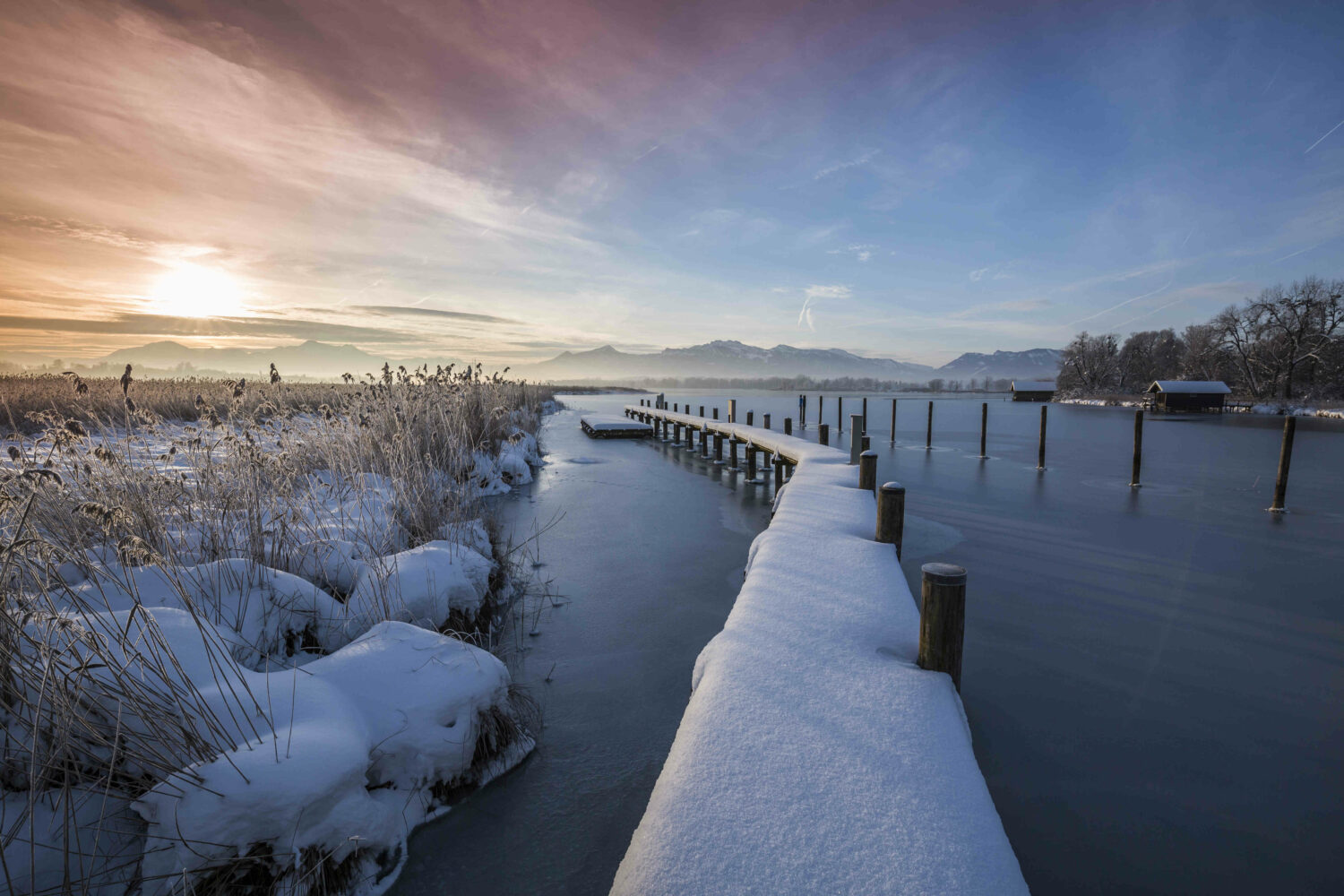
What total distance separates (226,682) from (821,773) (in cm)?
236

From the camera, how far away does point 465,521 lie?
238 inches

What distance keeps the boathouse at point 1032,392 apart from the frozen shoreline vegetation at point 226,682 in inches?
2824

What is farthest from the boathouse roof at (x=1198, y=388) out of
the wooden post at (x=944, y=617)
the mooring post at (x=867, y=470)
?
the wooden post at (x=944, y=617)

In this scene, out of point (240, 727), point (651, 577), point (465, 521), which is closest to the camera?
point (240, 727)

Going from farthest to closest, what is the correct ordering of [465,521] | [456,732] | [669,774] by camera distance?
[465,521] < [456,732] < [669,774]

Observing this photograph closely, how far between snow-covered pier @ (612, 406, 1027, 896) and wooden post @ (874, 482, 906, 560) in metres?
0.99

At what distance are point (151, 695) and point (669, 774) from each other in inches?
83.7

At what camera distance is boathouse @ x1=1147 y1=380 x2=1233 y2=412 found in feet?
130

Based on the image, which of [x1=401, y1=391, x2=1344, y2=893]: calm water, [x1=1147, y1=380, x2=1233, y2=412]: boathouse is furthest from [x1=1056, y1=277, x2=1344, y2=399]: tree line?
[x1=401, y1=391, x2=1344, y2=893]: calm water

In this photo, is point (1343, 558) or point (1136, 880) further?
point (1343, 558)

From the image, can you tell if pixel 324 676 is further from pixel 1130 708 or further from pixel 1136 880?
pixel 1130 708

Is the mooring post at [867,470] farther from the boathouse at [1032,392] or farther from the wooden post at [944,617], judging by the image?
the boathouse at [1032,392]

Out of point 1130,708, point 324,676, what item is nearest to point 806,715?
point 324,676

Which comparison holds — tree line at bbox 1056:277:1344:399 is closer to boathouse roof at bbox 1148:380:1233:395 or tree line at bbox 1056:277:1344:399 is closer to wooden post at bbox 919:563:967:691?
boathouse roof at bbox 1148:380:1233:395
